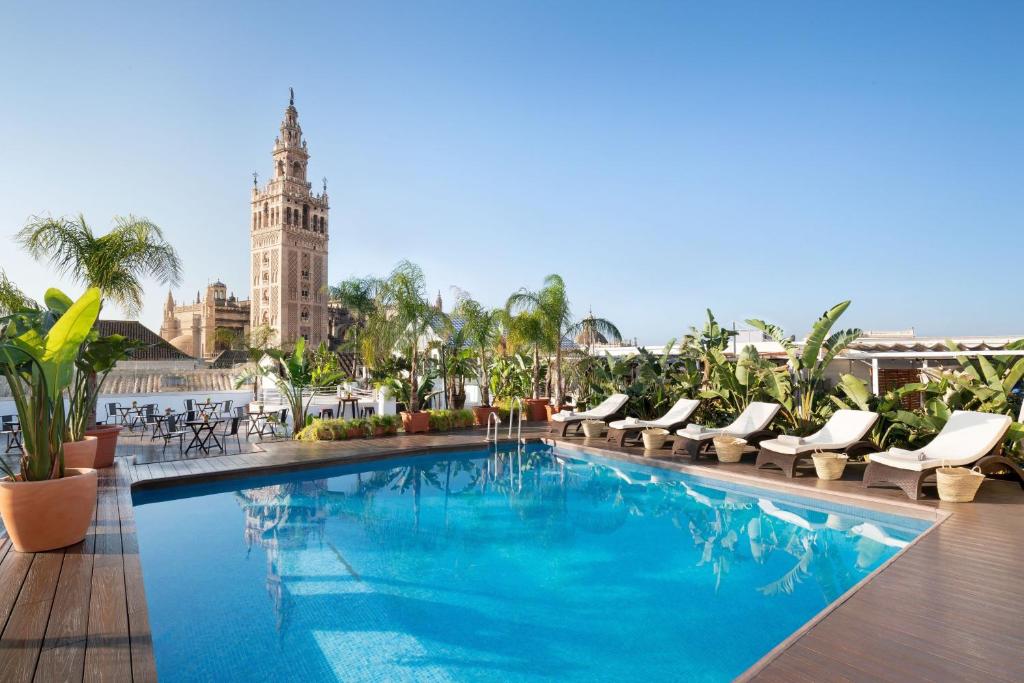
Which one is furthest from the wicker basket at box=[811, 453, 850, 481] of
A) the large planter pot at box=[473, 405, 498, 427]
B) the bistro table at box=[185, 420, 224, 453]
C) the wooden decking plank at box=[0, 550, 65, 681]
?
the bistro table at box=[185, 420, 224, 453]

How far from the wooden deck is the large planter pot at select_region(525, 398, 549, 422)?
9881 millimetres

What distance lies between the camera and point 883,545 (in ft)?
19.6

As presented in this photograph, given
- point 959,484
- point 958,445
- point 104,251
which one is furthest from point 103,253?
point 958,445

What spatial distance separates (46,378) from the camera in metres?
4.44

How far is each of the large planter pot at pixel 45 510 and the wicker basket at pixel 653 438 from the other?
843cm

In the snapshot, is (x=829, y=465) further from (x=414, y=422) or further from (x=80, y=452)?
(x=80, y=452)

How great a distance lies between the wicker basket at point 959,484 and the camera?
6.45m

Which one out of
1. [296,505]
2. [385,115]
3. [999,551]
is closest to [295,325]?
[385,115]

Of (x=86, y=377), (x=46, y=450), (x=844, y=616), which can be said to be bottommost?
(x=844, y=616)

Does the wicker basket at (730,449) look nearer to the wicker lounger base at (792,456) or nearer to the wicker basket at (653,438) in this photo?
the wicker lounger base at (792,456)

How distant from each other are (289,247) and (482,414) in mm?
65629

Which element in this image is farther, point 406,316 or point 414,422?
point 414,422

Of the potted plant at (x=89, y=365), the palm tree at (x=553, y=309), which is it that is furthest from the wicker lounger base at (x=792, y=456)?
the potted plant at (x=89, y=365)

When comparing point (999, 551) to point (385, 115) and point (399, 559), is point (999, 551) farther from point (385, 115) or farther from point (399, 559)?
point (385, 115)
